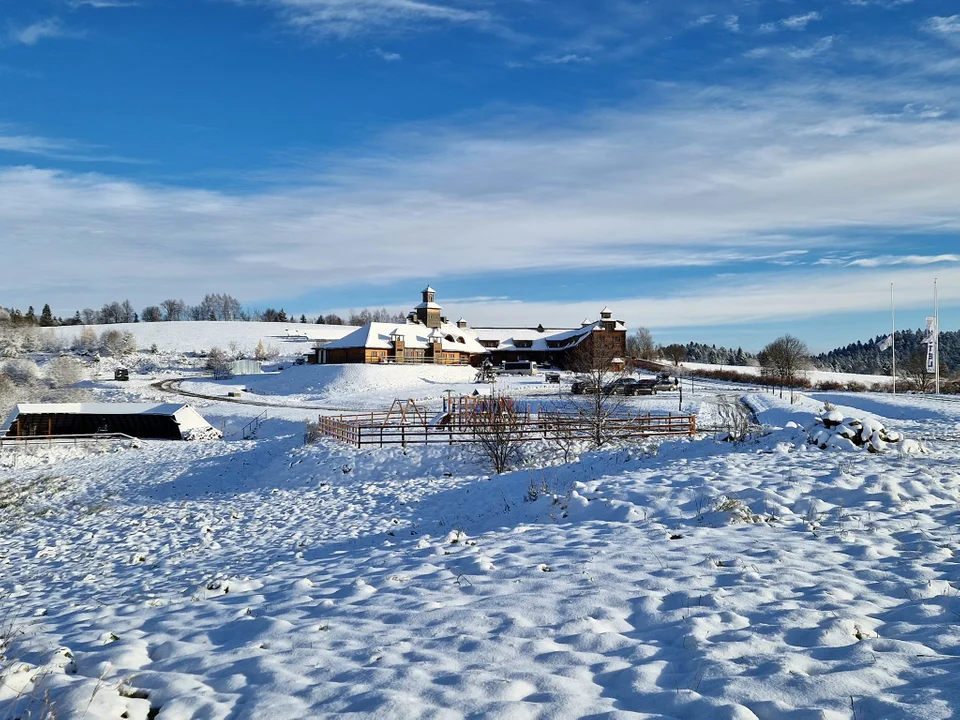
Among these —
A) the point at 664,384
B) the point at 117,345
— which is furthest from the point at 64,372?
the point at 664,384

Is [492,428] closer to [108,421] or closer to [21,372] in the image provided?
[108,421]

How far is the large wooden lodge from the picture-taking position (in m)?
72.6

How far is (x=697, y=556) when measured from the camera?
772 centimetres

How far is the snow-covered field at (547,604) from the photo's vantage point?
4637 mm

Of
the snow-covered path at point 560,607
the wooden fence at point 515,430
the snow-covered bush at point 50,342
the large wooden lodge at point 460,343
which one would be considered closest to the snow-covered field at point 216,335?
the snow-covered bush at point 50,342

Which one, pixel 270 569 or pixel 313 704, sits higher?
pixel 313 704

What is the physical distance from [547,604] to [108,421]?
131 ft

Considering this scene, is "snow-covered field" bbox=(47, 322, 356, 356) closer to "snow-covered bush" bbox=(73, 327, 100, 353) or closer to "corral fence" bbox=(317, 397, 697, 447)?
"snow-covered bush" bbox=(73, 327, 100, 353)

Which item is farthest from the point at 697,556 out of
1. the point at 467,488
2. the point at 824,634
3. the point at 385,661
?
the point at 467,488

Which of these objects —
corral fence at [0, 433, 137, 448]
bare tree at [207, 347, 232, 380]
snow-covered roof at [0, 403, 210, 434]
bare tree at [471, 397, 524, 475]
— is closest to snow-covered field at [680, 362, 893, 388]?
bare tree at [471, 397, 524, 475]

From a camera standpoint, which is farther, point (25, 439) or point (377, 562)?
point (25, 439)

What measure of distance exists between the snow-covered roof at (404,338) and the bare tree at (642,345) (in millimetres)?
23103

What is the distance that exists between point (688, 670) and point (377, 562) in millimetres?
5304

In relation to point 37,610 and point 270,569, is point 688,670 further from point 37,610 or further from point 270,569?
point 37,610
